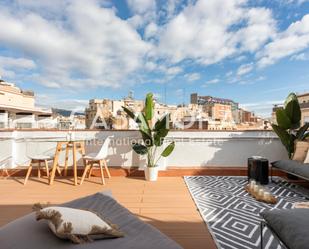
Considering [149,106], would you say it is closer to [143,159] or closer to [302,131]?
[143,159]

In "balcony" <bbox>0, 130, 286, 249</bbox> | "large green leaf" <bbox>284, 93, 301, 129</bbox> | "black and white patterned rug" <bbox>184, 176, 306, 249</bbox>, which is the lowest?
"black and white patterned rug" <bbox>184, 176, 306, 249</bbox>

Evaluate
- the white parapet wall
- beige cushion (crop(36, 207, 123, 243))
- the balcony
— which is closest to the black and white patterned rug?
the balcony

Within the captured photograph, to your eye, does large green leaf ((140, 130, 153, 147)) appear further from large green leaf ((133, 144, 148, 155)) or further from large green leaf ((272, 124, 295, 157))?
large green leaf ((272, 124, 295, 157))

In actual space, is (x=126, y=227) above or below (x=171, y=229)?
above

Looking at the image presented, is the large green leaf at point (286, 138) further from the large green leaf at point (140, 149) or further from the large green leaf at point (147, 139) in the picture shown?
the large green leaf at point (140, 149)

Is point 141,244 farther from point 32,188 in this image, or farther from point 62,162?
point 62,162

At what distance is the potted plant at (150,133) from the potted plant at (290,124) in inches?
82.5

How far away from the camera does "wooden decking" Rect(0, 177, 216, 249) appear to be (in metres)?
2.29

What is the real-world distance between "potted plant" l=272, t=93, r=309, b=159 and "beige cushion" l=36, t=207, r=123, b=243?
4.00 meters

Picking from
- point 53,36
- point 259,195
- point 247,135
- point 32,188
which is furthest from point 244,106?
point 53,36

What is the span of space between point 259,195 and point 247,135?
183 centimetres

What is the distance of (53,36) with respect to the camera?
24.1 feet

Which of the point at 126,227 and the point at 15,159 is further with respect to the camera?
the point at 15,159

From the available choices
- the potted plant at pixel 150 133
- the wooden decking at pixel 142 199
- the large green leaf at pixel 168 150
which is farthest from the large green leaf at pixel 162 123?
the wooden decking at pixel 142 199
